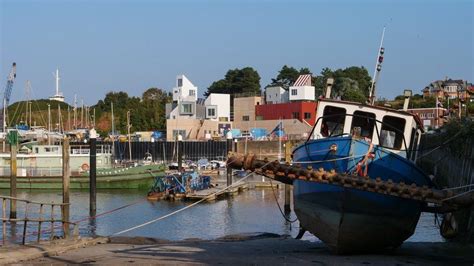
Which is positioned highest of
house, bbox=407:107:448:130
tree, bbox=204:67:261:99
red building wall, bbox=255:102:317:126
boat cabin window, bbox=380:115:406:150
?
tree, bbox=204:67:261:99

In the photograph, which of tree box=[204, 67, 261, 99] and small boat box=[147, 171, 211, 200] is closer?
small boat box=[147, 171, 211, 200]

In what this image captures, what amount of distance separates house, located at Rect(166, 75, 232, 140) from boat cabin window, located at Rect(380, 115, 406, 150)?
72.3 metres

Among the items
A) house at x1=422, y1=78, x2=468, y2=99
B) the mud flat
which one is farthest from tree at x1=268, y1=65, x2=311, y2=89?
the mud flat

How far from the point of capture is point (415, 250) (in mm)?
15227

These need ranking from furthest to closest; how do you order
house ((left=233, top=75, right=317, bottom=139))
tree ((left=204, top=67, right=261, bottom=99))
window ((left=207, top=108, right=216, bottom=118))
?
tree ((left=204, top=67, right=261, bottom=99)) → window ((left=207, top=108, right=216, bottom=118)) → house ((left=233, top=75, right=317, bottom=139))

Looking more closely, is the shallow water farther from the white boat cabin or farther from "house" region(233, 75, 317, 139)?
"house" region(233, 75, 317, 139)

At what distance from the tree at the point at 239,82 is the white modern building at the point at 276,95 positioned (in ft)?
39.0

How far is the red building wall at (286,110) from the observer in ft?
295

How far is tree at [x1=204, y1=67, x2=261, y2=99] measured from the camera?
117250mm

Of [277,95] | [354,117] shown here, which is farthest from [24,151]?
[277,95]

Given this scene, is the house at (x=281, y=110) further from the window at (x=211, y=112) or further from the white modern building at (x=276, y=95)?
the window at (x=211, y=112)

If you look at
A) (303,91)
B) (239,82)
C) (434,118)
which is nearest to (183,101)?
(303,91)

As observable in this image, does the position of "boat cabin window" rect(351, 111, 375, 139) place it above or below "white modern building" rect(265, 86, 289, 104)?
below

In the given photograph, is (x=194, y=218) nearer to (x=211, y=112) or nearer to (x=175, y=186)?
(x=175, y=186)
